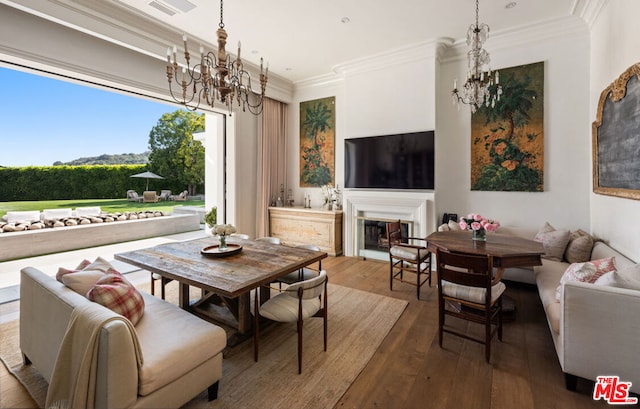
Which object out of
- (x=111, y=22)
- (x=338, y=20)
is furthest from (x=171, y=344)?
(x=338, y=20)

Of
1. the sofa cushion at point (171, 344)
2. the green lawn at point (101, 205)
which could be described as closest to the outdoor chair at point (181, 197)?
the green lawn at point (101, 205)

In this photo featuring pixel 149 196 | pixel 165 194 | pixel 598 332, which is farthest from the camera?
pixel 165 194

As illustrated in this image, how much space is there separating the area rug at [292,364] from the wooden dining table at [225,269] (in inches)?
13.7

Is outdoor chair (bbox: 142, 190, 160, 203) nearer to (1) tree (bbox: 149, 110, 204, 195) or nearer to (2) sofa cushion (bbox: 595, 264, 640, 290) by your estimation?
(1) tree (bbox: 149, 110, 204, 195)

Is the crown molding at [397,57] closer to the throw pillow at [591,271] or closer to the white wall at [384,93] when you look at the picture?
the white wall at [384,93]

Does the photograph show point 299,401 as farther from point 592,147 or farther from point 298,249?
point 592,147

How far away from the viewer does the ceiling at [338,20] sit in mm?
3266

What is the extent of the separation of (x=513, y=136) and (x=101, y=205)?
7914mm

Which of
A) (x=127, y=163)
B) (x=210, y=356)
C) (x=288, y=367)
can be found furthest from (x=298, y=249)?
(x=127, y=163)

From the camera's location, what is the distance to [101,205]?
6.04 metres

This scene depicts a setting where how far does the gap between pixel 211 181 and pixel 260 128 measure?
5.76ft

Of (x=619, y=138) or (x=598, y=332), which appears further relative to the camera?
(x=619, y=138)

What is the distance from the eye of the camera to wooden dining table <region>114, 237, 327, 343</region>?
2.00 m

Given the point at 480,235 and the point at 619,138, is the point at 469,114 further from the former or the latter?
the point at 480,235
